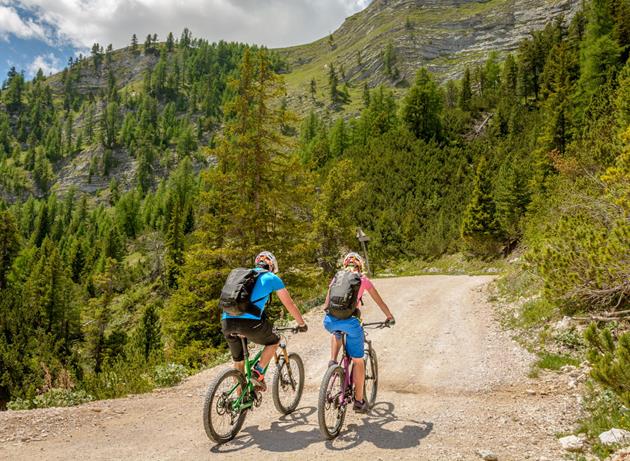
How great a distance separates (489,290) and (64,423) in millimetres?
16105

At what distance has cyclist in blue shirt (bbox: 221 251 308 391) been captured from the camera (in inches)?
211

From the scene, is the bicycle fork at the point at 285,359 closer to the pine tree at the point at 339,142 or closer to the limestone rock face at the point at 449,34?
the pine tree at the point at 339,142

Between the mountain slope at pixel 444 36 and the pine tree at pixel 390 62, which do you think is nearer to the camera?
the mountain slope at pixel 444 36

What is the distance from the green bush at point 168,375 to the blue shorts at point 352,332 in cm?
507

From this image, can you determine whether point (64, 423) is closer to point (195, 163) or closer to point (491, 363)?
point (491, 363)

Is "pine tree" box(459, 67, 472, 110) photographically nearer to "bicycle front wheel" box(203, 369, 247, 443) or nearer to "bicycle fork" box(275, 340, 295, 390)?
"bicycle fork" box(275, 340, 295, 390)

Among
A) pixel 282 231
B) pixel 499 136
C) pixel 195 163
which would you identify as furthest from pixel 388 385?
pixel 195 163

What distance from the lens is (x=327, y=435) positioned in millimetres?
5297

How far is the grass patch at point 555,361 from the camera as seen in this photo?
8195mm

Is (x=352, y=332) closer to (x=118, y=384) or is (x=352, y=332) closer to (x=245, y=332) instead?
(x=245, y=332)

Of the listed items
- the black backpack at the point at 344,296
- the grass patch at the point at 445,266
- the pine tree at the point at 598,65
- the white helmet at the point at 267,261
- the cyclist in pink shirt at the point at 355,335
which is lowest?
the grass patch at the point at 445,266

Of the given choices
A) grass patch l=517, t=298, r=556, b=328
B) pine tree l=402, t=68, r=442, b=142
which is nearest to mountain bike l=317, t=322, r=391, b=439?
grass patch l=517, t=298, r=556, b=328

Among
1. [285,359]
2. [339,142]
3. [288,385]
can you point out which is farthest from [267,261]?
[339,142]

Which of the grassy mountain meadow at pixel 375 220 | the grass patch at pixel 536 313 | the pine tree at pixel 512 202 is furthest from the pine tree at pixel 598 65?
the grass patch at pixel 536 313
